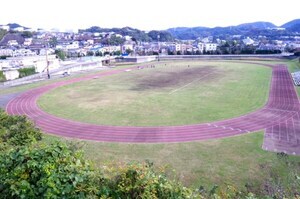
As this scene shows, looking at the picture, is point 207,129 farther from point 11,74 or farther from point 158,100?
point 11,74

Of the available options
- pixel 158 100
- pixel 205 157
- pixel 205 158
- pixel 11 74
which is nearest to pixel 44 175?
pixel 205 158

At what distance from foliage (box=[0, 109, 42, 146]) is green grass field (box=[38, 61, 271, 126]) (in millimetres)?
9557

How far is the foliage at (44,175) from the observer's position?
579cm

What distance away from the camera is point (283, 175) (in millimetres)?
14930

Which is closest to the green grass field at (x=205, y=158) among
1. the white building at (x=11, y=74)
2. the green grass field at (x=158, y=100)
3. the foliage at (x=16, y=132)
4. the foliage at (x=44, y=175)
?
the foliage at (x=16, y=132)

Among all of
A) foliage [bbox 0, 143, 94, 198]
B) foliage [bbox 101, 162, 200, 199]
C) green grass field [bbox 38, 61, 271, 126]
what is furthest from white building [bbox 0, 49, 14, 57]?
foliage [bbox 101, 162, 200, 199]

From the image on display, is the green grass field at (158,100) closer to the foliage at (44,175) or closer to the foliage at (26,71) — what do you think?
the foliage at (26,71)

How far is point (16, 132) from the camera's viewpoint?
45.4 ft

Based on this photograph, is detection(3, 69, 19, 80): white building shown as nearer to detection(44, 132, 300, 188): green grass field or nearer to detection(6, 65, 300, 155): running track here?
detection(6, 65, 300, 155): running track

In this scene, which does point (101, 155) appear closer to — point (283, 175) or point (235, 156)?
point (235, 156)

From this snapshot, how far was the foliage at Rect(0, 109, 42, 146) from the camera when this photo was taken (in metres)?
12.6

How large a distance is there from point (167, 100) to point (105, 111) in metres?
8.29

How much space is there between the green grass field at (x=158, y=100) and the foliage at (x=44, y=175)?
17898mm

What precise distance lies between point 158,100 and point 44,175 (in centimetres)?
2769
